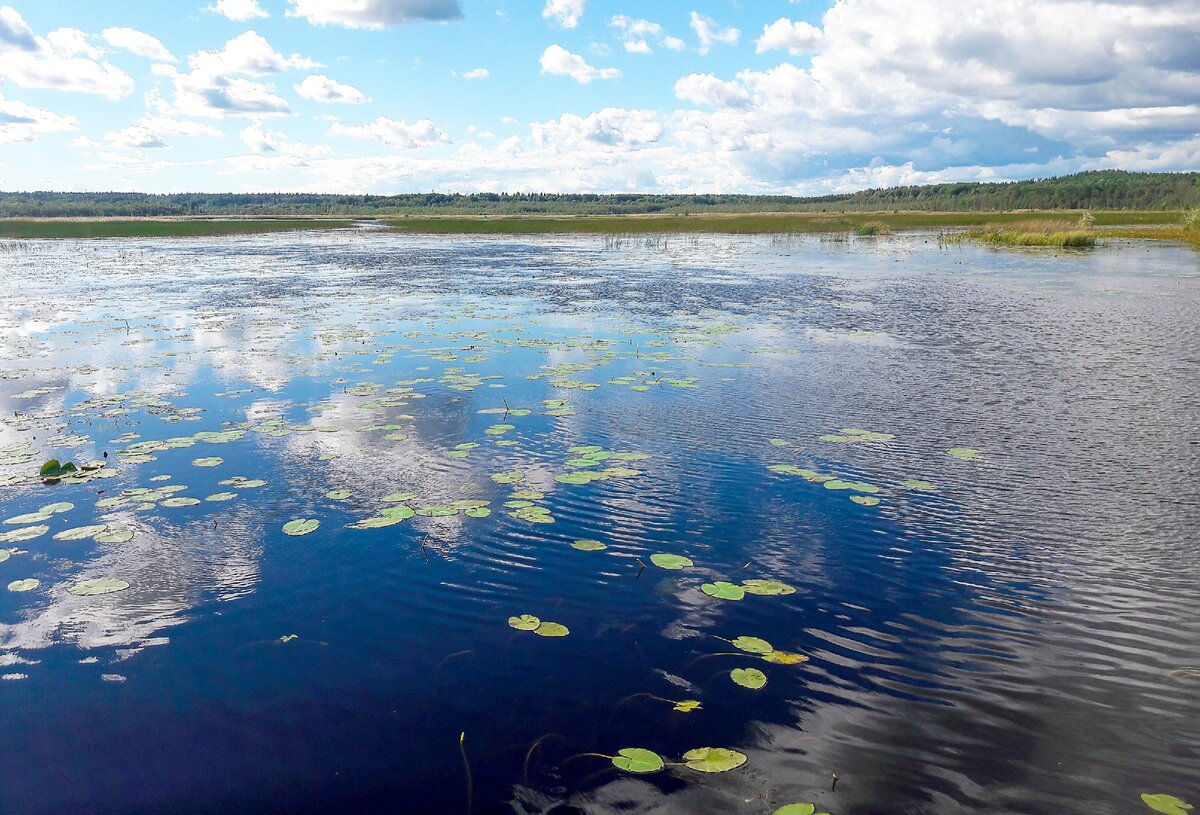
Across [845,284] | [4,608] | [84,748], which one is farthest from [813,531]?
[845,284]

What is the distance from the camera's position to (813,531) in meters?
7.60

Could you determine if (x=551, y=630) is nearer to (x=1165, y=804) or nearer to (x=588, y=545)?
(x=588, y=545)

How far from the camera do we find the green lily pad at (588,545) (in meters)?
7.27

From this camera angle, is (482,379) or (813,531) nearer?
(813,531)

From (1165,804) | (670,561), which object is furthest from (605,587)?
(1165,804)

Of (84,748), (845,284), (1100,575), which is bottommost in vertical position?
(84,748)

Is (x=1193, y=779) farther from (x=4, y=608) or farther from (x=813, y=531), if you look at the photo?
(x=4, y=608)

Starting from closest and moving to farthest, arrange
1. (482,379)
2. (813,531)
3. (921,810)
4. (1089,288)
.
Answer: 1. (921,810)
2. (813,531)
3. (482,379)
4. (1089,288)

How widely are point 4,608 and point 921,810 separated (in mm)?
7255

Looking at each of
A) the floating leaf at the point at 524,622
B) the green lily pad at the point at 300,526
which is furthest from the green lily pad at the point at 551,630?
the green lily pad at the point at 300,526

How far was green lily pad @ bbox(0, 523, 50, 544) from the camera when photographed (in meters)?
7.55

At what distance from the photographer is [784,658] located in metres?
5.52

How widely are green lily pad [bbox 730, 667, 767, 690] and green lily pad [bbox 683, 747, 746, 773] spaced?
689mm

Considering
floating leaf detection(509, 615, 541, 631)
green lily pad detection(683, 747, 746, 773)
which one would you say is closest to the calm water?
green lily pad detection(683, 747, 746, 773)
